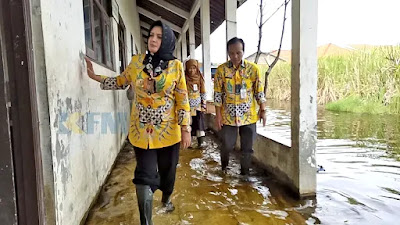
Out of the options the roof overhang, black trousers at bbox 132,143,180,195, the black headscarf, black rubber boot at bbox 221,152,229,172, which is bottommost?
black rubber boot at bbox 221,152,229,172

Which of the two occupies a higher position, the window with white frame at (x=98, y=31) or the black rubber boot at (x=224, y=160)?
the window with white frame at (x=98, y=31)

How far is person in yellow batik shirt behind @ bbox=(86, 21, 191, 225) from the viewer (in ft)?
6.79

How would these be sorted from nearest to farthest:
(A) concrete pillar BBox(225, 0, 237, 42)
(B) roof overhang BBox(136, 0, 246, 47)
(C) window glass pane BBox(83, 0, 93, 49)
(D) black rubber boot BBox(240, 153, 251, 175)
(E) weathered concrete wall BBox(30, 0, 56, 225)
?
(E) weathered concrete wall BBox(30, 0, 56, 225)
(C) window glass pane BBox(83, 0, 93, 49)
(D) black rubber boot BBox(240, 153, 251, 175)
(A) concrete pillar BBox(225, 0, 237, 42)
(B) roof overhang BBox(136, 0, 246, 47)

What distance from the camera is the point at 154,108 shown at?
2.08m

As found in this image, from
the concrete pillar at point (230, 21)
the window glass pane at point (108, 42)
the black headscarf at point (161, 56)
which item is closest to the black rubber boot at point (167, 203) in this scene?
the black headscarf at point (161, 56)

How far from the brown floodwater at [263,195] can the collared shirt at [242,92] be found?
0.66 m

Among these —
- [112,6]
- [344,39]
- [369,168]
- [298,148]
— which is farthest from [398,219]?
[344,39]

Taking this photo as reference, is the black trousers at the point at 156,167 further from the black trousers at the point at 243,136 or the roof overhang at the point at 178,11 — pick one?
the roof overhang at the point at 178,11

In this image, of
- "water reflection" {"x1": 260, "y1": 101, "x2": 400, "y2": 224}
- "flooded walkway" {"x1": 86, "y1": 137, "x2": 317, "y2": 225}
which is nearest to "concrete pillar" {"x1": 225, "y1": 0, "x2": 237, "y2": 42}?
"water reflection" {"x1": 260, "y1": 101, "x2": 400, "y2": 224}

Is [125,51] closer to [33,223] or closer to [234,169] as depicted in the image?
[234,169]

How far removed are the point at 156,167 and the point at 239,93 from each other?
1.34m

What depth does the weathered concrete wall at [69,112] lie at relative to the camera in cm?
160

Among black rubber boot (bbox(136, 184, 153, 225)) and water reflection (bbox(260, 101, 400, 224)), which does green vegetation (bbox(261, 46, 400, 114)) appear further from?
black rubber boot (bbox(136, 184, 153, 225))

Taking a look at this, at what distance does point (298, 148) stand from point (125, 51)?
4.51 m
